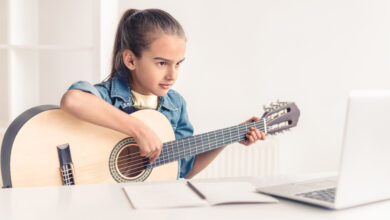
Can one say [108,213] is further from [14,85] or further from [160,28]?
[14,85]

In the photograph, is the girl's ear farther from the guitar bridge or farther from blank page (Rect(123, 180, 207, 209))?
blank page (Rect(123, 180, 207, 209))

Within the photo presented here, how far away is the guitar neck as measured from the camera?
1.45m

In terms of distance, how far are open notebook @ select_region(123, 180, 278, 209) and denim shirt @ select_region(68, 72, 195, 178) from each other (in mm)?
588

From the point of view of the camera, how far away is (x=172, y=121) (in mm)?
1673

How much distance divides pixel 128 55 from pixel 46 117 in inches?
15.6

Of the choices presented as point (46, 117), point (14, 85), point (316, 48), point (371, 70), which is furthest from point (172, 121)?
point (371, 70)

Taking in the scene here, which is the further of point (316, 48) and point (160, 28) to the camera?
point (316, 48)

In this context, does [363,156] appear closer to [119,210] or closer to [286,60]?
[119,210]

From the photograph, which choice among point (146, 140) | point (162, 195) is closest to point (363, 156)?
point (162, 195)

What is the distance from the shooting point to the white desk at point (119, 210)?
711 millimetres

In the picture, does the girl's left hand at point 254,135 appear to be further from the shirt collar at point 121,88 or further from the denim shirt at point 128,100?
the shirt collar at point 121,88

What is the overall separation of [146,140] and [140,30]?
420 millimetres

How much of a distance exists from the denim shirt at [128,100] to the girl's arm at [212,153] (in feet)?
0.08

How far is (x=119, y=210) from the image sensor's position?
74cm
